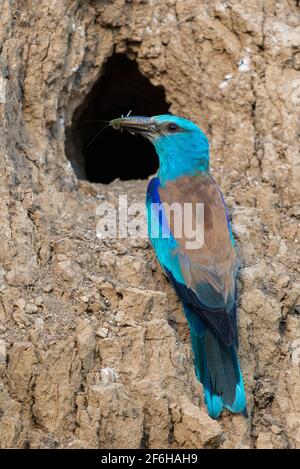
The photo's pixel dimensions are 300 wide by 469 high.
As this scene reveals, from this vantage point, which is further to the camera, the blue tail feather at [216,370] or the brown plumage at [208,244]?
the brown plumage at [208,244]

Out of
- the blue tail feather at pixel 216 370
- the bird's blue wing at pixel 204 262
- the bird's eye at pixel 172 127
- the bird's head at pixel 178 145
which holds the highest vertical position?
the bird's eye at pixel 172 127

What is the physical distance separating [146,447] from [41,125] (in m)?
2.54

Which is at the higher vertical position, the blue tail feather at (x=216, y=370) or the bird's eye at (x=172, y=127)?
the bird's eye at (x=172, y=127)

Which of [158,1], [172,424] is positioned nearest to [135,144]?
[158,1]

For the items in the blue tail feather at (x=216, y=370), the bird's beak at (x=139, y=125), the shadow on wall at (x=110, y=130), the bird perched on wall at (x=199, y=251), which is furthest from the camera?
the shadow on wall at (x=110, y=130)

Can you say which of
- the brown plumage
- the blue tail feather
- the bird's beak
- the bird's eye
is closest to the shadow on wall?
the bird's beak

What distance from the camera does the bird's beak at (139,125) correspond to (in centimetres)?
638

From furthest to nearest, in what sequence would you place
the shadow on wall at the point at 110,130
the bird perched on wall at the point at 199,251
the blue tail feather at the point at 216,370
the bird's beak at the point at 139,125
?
the shadow on wall at the point at 110,130
the bird's beak at the point at 139,125
the bird perched on wall at the point at 199,251
the blue tail feather at the point at 216,370

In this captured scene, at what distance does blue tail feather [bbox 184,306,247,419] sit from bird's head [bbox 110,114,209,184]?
3.89 ft

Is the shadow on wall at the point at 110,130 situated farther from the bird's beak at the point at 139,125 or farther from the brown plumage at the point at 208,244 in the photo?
the brown plumage at the point at 208,244

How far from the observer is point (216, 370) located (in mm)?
5340

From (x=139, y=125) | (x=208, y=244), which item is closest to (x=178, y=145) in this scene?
(x=139, y=125)

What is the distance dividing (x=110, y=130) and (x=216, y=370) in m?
4.29

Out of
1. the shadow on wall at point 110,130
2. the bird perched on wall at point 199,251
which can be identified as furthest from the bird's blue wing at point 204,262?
the shadow on wall at point 110,130
